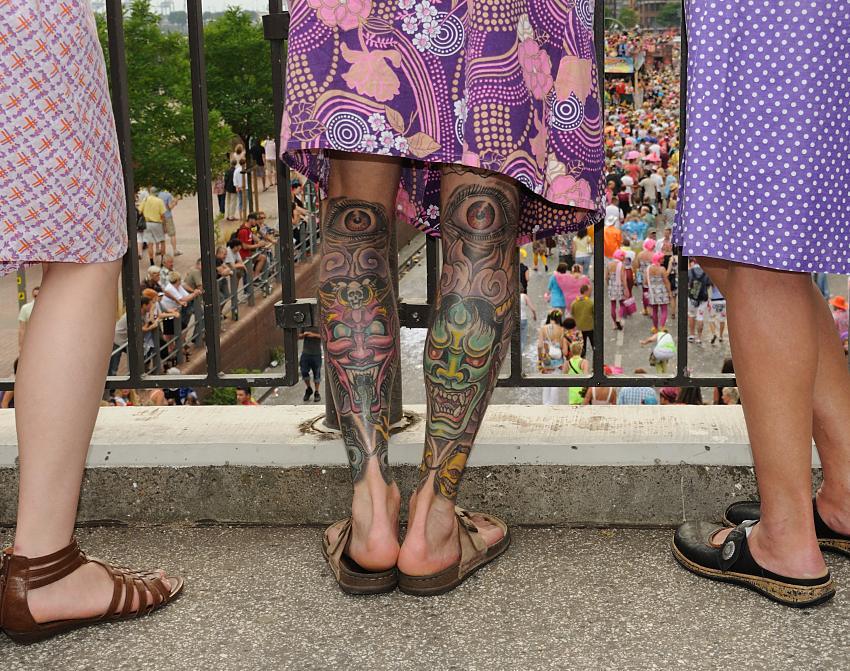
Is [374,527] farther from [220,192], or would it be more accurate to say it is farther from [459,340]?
[220,192]

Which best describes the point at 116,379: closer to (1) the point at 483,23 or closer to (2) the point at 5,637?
(2) the point at 5,637

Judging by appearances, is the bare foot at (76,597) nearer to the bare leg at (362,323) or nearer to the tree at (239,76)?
the bare leg at (362,323)

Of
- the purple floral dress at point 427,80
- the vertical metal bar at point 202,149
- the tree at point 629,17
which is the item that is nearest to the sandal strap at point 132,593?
the vertical metal bar at point 202,149

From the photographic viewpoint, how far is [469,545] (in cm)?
184

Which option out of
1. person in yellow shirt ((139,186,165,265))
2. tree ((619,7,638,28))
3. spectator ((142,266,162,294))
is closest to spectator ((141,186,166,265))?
person in yellow shirt ((139,186,165,265))

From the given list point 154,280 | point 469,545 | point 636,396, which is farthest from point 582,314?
point 469,545

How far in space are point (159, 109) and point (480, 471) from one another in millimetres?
31142

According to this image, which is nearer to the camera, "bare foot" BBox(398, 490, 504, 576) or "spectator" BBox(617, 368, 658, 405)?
"bare foot" BBox(398, 490, 504, 576)

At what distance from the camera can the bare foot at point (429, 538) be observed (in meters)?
1.75

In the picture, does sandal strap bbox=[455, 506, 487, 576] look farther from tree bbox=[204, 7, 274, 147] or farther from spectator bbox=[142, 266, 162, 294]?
tree bbox=[204, 7, 274, 147]

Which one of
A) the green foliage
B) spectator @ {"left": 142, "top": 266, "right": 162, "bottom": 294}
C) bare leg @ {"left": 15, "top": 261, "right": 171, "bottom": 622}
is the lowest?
the green foliage

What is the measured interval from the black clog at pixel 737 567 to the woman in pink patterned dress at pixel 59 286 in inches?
33.1

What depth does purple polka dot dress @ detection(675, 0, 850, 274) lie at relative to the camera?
5.11ft

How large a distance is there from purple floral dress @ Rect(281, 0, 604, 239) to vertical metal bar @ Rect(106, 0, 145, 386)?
20.1 inches
